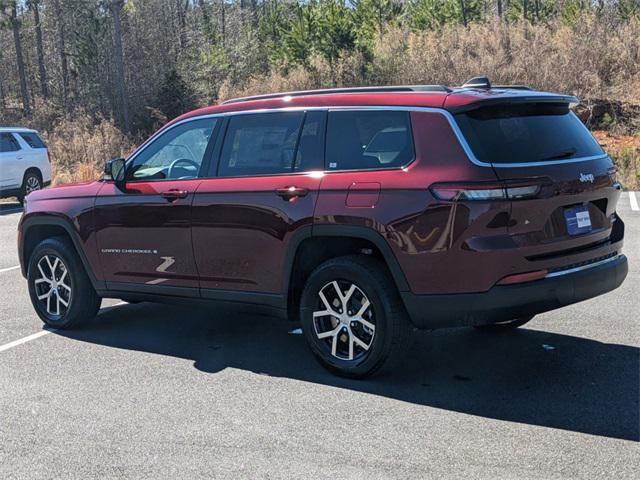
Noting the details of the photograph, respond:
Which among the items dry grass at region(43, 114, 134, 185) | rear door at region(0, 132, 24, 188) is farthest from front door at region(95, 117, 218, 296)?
dry grass at region(43, 114, 134, 185)

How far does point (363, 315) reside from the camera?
16.4 ft

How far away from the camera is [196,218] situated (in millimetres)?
5699

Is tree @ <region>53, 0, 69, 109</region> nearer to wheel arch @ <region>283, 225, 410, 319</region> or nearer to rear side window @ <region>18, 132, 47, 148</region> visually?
rear side window @ <region>18, 132, 47, 148</region>

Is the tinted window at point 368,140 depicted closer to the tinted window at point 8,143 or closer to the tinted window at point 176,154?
the tinted window at point 176,154

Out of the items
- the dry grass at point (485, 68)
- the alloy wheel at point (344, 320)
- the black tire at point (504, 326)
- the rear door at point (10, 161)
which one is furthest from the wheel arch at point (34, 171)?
the alloy wheel at point (344, 320)

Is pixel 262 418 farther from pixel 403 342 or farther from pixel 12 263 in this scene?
pixel 12 263

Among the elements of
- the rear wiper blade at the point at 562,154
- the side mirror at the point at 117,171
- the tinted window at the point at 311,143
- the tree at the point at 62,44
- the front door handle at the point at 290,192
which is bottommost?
the front door handle at the point at 290,192

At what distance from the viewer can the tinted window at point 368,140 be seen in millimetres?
4895

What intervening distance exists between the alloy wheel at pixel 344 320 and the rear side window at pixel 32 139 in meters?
15.3

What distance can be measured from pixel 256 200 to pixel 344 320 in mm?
1038

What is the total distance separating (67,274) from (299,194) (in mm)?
2624

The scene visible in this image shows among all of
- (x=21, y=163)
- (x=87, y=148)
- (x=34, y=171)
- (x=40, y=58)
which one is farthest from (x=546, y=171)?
(x=40, y=58)

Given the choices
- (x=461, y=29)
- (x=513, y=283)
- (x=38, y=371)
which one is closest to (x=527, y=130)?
(x=513, y=283)

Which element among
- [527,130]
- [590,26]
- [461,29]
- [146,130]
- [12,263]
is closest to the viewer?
[527,130]
